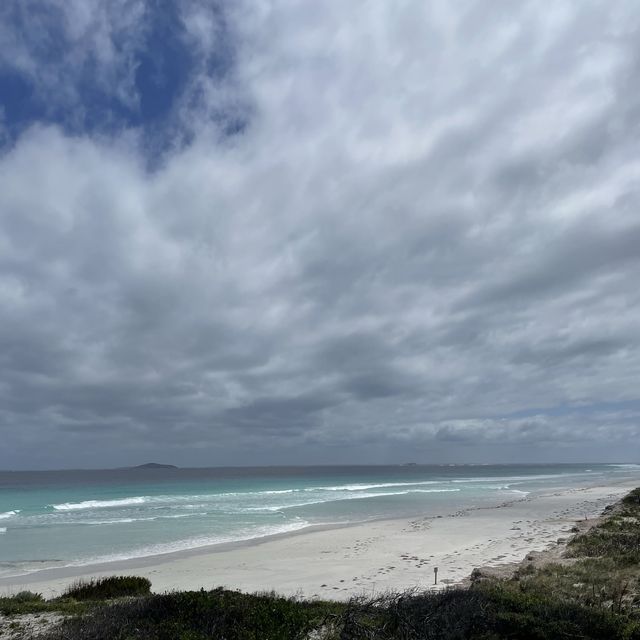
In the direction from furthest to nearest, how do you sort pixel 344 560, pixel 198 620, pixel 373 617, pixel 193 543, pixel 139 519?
pixel 139 519 → pixel 193 543 → pixel 344 560 → pixel 373 617 → pixel 198 620

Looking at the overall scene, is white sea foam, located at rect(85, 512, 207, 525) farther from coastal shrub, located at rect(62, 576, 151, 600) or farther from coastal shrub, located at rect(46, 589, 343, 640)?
coastal shrub, located at rect(46, 589, 343, 640)

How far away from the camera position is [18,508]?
49281 millimetres

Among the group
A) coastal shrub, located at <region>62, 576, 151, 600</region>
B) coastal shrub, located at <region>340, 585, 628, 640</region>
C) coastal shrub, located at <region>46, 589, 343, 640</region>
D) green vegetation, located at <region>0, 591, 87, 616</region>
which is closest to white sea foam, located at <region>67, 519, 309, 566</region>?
coastal shrub, located at <region>62, 576, 151, 600</region>

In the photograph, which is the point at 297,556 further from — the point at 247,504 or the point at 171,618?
the point at 247,504

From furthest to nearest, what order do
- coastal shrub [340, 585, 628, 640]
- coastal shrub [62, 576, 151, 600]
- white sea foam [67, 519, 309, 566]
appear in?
white sea foam [67, 519, 309, 566] → coastal shrub [62, 576, 151, 600] → coastal shrub [340, 585, 628, 640]

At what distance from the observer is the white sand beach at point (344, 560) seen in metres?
16.5

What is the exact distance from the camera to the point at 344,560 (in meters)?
20.7

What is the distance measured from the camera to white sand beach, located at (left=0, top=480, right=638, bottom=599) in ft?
54.0

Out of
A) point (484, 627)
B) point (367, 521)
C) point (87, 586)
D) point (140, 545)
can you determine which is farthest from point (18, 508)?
point (484, 627)

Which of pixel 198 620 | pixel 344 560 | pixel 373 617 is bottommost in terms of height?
pixel 344 560

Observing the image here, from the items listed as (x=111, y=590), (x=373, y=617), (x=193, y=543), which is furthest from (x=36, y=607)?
(x=193, y=543)

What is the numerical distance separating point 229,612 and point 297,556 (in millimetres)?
14651

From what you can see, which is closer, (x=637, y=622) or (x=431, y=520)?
(x=637, y=622)

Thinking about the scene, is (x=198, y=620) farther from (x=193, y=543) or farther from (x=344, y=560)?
(x=193, y=543)
